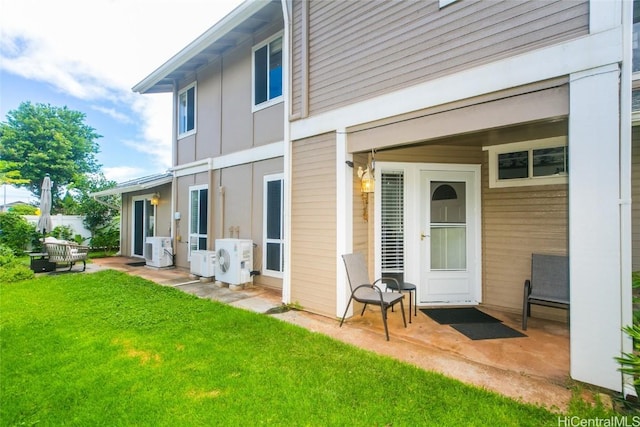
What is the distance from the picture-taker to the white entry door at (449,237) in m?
5.10

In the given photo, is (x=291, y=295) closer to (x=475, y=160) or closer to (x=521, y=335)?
(x=521, y=335)

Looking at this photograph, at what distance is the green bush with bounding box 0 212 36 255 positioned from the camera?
1147 cm

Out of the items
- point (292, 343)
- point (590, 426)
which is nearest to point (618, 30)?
point (590, 426)

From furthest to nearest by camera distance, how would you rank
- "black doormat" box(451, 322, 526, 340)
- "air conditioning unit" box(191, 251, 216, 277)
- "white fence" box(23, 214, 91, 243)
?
"white fence" box(23, 214, 91, 243) < "air conditioning unit" box(191, 251, 216, 277) < "black doormat" box(451, 322, 526, 340)

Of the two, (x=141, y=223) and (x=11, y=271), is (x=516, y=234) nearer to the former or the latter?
(x=11, y=271)

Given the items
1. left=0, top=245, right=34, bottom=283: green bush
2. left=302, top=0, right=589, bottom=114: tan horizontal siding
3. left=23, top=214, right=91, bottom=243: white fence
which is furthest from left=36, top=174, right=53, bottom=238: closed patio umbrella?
left=302, top=0, right=589, bottom=114: tan horizontal siding

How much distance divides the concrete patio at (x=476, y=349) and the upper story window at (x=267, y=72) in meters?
4.58

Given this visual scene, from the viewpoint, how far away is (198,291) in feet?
20.4

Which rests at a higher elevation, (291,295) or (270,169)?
(270,169)

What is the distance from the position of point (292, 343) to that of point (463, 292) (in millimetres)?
3356

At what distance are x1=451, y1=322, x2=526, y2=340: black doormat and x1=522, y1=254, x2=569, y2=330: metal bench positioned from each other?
260 millimetres

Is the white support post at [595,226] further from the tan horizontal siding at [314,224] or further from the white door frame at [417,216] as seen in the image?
the tan horizontal siding at [314,224]

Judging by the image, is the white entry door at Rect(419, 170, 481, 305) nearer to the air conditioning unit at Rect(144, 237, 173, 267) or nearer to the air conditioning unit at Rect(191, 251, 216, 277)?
the air conditioning unit at Rect(191, 251, 216, 277)

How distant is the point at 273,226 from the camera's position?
21.3ft
